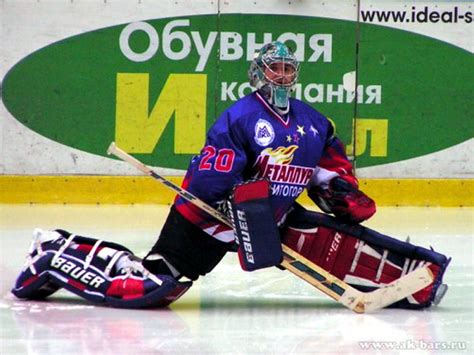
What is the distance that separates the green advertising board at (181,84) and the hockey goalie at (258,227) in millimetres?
3318

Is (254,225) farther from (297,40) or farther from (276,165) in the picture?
(297,40)

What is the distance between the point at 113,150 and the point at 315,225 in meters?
0.88

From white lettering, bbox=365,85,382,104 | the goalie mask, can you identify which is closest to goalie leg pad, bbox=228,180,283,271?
the goalie mask

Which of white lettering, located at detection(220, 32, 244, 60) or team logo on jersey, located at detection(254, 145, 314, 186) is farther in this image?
white lettering, located at detection(220, 32, 244, 60)

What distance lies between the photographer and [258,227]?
5.35 metres

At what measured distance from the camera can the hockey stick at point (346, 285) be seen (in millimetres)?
5504

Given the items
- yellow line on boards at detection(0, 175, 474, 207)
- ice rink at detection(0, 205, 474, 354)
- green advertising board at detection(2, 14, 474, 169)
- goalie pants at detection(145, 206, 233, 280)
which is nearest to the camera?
ice rink at detection(0, 205, 474, 354)

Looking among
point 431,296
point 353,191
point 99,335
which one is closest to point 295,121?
point 353,191

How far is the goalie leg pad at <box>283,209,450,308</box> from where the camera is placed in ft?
18.5

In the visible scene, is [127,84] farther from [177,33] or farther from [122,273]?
[122,273]

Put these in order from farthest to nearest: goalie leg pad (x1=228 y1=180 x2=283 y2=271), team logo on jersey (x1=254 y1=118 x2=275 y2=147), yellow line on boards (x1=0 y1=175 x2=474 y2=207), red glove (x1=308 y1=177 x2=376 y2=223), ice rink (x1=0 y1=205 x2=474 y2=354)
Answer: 1. yellow line on boards (x1=0 y1=175 x2=474 y2=207)
2. red glove (x1=308 y1=177 x2=376 y2=223)
3. team logo on jersey (x1=254 y1=118 x2=275 y2=147)
4. goalie leg pad (x1=228 y1=180 x2=283 y2=271)
5. ice rink (x1=0 y1=205 x2=474 y2=354)

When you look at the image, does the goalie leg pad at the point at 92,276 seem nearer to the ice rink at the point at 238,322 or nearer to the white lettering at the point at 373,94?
the ice rink at the point at 238,322

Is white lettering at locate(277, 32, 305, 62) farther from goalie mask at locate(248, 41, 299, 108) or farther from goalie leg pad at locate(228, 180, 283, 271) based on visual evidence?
goalie leg pad at locate(228, 180, 283, 271)

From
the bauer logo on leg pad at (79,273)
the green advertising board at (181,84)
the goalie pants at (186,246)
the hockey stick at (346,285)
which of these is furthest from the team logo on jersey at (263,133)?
the green advertising board at (181,84)
